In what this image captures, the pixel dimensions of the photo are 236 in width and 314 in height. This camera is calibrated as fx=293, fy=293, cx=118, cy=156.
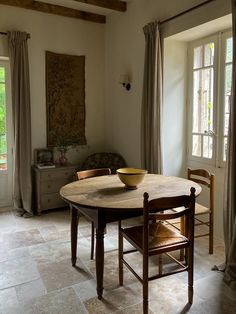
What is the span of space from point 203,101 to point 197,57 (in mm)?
544

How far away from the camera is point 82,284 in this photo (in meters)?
2.40

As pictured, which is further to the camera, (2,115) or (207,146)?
(2,115)

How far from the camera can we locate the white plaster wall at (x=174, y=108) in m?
3.52

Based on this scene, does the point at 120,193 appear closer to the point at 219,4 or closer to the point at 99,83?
the point at 219,4

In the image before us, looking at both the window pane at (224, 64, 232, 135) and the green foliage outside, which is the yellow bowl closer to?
the window pane at (224, 64, 232, 135)

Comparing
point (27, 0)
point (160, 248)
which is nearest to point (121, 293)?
point (160, 248)

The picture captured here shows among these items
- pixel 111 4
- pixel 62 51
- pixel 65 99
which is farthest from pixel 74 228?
pixel 111 4

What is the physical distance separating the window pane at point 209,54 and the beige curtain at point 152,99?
0.52 meters

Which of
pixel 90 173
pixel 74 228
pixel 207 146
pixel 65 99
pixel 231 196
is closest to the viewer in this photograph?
pixel 231 196

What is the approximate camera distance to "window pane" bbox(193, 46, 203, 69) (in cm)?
345

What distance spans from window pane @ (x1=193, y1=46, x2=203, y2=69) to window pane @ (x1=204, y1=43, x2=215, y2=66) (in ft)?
0.30

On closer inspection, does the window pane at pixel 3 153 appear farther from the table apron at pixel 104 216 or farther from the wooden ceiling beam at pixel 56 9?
the table apron at pixel 104 216

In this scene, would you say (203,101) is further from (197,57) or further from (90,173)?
(90,173)

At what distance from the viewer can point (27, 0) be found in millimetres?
3963
